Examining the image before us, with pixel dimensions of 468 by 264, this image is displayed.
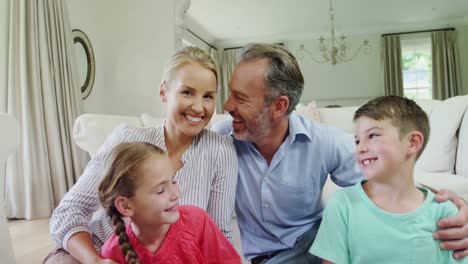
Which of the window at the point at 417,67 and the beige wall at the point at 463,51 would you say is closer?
the beige wall at the point at 463,51

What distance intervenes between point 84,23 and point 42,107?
→ 1.26 m

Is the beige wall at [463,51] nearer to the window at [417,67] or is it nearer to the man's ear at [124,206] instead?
the window at [417,67]

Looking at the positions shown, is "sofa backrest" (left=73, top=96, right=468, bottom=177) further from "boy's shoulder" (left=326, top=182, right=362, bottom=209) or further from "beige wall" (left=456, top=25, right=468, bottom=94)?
"beige wall" (left=456, top=25, right=468, bottom=94)

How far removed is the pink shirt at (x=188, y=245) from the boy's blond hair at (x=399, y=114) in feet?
1.66

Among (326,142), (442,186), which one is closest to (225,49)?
(442,186)

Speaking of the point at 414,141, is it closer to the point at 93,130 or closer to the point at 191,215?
the point at 191,215

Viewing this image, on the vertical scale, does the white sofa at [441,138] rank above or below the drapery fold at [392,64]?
below

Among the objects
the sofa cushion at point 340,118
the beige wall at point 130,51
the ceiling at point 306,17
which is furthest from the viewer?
the ceiling at point 306,17

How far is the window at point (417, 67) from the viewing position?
7.80 meters

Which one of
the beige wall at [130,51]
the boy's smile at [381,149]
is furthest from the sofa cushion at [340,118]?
the boy's smile at [381,149]

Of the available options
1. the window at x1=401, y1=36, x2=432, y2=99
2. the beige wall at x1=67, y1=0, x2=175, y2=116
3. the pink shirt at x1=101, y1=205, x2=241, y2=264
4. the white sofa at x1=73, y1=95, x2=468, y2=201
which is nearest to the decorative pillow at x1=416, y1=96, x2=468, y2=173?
the white sofa at x1=73, y1=95, x2=468, y2=201

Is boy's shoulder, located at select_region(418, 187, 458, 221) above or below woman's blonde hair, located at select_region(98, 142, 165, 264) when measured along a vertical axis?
below

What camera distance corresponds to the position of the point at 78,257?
89 cm

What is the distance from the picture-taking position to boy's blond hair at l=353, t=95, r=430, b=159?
99 centimetres
